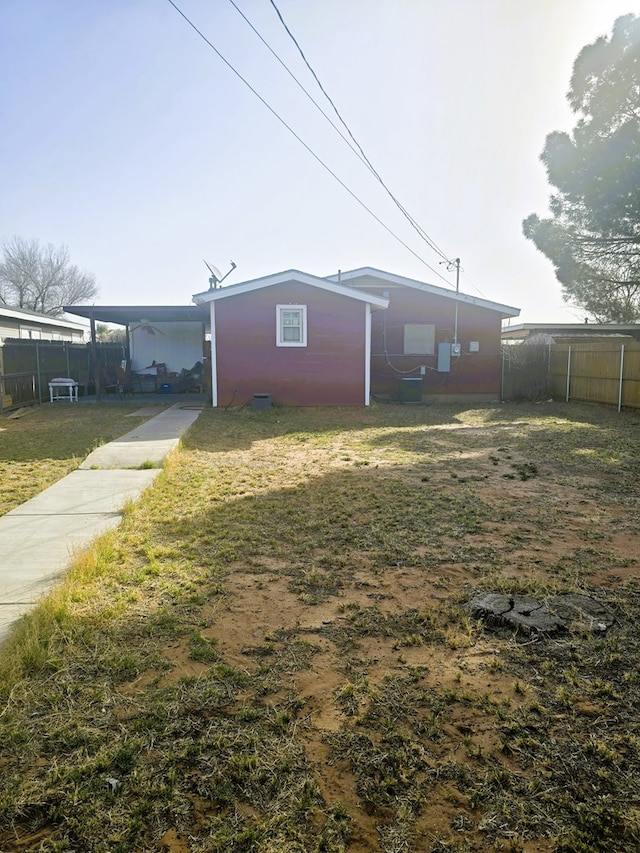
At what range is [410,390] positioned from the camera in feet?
55.6

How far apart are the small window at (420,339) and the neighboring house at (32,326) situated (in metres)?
11.3

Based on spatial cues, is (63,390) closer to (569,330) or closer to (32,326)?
(32,326)

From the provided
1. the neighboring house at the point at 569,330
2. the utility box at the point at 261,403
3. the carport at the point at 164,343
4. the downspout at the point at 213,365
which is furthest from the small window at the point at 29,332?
the neighboring house at the point at 569,330

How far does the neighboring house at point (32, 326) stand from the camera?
17784 millimetres

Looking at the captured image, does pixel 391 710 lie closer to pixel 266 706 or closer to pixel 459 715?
pixel 459 715

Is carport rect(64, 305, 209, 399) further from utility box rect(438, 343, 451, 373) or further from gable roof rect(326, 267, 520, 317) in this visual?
utility box rect(438, 343, 451, 373)

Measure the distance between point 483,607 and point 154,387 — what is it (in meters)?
17.8

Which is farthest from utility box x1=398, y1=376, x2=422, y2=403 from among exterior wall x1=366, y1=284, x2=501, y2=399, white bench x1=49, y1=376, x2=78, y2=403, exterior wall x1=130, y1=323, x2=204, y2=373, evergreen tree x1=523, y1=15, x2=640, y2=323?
white bench x1=49, y1=376, x2=78, y2=403

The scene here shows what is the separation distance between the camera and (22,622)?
2.95 meters

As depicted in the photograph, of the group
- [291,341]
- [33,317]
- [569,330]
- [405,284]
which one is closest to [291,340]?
[291,341]

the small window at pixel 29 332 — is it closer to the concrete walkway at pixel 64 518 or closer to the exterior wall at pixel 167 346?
the exterior wall at pixel 167 346

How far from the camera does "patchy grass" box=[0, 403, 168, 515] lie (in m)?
6.54

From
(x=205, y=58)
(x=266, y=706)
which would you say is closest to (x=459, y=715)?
(x=266, y=706)

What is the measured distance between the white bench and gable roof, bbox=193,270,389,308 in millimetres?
5152
